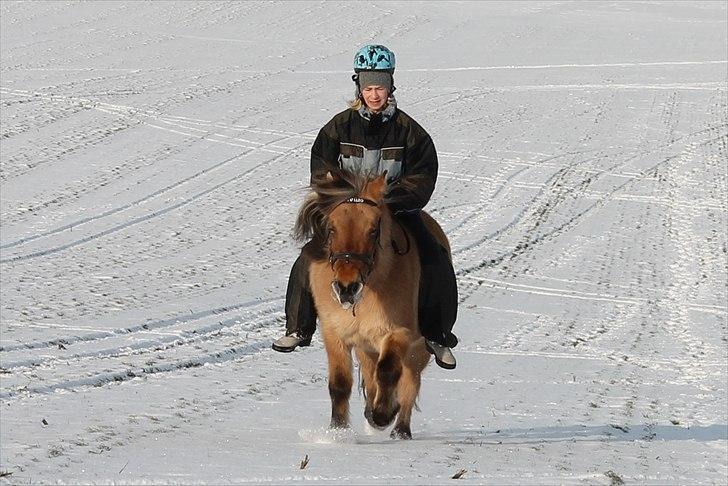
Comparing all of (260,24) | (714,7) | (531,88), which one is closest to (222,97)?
(531,88)

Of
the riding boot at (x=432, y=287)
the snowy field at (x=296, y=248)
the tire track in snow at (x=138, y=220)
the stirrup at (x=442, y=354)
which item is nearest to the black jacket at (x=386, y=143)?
the riding boot at (x=432, y=287)

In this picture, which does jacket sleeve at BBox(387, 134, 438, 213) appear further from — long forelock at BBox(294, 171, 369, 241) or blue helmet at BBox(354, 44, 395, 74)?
blue helmet at BBox(354, 44, 395, 74)

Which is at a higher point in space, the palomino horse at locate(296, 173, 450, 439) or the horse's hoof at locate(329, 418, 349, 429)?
the palomino horse at locate(296, 173, 450, 439)

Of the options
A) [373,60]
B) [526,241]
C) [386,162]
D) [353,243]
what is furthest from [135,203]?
[353,243]

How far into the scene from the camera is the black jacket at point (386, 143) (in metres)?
7.79

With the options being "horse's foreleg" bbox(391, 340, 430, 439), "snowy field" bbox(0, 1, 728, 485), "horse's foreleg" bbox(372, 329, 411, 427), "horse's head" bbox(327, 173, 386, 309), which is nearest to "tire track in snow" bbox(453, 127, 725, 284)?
"snowy field" bbox(0, 1, 728, 485)

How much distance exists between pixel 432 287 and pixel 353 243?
124 cm

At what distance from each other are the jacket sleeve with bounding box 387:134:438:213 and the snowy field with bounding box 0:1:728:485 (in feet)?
5.21

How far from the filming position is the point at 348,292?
259 inches

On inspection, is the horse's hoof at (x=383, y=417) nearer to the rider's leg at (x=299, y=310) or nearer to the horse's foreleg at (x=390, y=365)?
the horse's foreleg at (x=390, y=365)

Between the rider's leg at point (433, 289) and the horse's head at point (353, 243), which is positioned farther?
the rider's leg at point (433, 289)

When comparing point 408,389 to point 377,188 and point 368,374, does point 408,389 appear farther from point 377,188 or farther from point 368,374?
point 377,188

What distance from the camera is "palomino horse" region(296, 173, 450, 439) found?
6871 mm

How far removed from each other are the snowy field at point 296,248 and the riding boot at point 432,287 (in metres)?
0.80
